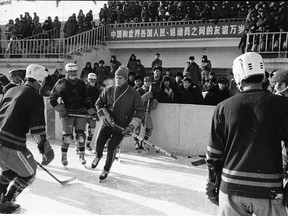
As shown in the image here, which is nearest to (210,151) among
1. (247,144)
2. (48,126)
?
(247,144)

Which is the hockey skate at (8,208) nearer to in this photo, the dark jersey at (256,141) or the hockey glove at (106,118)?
the hockey glove at (106,118)

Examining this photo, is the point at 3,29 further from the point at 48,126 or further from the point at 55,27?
the point at 48,126

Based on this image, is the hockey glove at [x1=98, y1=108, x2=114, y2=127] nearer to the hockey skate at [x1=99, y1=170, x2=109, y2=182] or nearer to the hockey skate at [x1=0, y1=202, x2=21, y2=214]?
the hockey skate at [x1=99, y1=170, x2=109, y2=182]

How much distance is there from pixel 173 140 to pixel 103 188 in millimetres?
2675

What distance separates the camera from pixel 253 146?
7.22 feet

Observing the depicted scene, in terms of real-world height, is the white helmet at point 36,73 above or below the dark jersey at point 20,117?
above

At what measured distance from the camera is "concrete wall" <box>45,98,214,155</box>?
22.6 ft

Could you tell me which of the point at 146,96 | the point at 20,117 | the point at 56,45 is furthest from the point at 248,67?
the point at 56,45

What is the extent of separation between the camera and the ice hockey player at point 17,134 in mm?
3426

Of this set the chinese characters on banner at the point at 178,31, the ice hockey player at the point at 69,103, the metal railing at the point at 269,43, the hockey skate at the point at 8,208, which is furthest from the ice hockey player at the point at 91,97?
the chinese characters on banner at the point at 178,31

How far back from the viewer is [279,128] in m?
2.20

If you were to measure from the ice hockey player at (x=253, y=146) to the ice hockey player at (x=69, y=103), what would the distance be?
153 inches

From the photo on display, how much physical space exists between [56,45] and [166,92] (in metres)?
8.11

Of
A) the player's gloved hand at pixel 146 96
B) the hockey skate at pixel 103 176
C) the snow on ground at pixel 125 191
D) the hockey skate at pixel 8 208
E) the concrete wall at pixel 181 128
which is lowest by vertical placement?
the snow on ground at pixel 125 191
